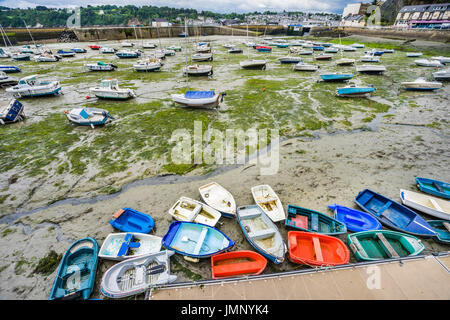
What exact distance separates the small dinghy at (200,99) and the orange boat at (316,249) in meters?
13.9

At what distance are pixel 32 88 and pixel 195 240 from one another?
26.5 metres

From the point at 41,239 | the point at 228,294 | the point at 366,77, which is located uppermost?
the point at 366,77

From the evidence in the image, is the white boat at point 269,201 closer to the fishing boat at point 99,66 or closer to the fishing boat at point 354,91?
the fishing boat at point 354,91

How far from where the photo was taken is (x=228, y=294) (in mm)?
5691

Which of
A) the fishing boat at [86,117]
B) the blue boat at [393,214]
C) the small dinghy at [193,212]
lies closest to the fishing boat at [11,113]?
the fishing boat at [86,117]

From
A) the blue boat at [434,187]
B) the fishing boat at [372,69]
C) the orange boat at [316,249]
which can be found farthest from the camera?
the fishing boat at [372,69]

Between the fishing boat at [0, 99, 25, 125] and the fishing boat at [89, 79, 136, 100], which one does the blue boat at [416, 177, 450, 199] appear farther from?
the fishing boat at [0, 99, 25, 125]

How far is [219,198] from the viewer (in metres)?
9.59

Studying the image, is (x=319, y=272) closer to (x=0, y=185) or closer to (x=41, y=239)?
(x=41, y=239)

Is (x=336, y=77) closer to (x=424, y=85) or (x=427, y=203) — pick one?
(x=424, y=85)

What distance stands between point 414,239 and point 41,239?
15355 millimetres

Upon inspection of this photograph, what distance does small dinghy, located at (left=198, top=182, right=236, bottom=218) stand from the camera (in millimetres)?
8797

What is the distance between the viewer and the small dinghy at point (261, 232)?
22.9 feet

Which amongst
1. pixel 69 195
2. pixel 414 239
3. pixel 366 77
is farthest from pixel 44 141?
pixel 366 77
